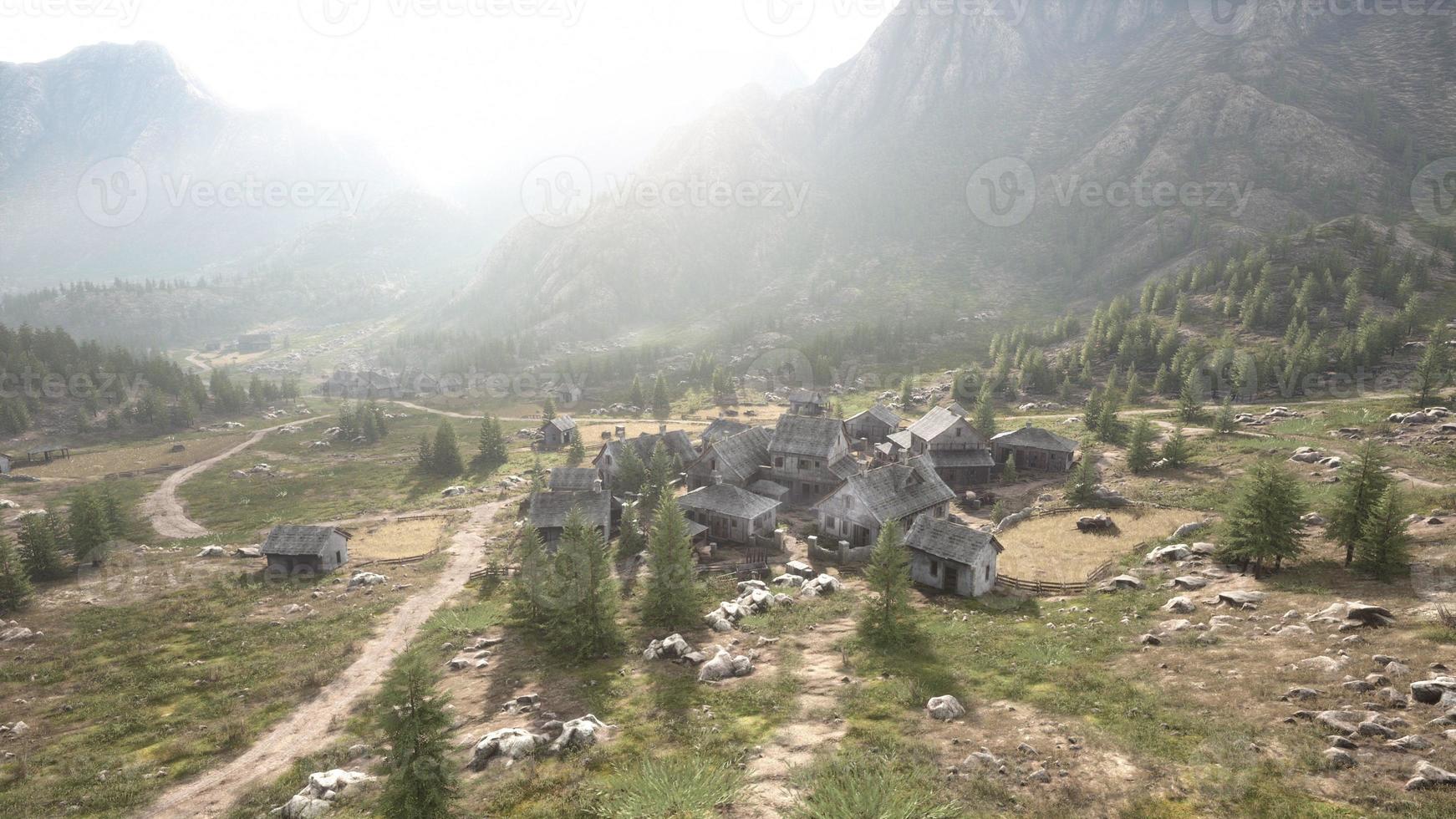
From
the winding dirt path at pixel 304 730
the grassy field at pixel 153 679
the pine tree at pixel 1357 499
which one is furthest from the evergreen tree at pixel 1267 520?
the grassy field at pixel 153 679

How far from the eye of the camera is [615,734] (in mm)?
26203

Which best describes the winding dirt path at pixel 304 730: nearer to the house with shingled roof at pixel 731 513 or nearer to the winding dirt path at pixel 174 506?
the house with shingled roof at pixel 731 513

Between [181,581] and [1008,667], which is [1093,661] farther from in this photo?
[181,581]

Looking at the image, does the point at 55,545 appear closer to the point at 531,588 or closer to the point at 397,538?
the point at 397,538

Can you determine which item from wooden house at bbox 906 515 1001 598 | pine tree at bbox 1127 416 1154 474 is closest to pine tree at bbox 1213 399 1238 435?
pine tree at bbox 1127 416 1154 474

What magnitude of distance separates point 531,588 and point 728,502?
21534 millimetres

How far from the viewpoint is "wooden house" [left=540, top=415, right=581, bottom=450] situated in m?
104

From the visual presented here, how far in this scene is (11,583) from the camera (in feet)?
148

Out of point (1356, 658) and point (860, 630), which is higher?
point (1356, 658)

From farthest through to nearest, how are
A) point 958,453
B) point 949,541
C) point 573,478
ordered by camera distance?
point 958,453, point 573,478, point 949,541

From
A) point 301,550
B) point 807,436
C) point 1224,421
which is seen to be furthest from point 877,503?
point 1224,421

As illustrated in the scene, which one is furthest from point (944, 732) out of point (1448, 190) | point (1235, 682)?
point (1448, 190)

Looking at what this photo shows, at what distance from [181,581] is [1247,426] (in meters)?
120

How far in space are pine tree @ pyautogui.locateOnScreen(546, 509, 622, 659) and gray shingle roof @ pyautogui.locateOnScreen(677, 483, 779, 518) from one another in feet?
70.4
